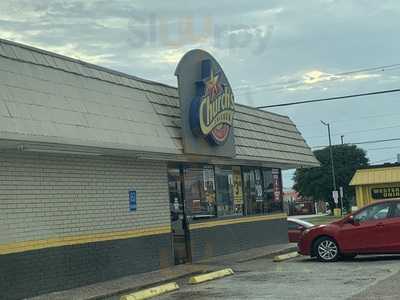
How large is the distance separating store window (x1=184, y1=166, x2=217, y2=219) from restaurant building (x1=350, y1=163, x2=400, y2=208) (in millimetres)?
Result: 9556

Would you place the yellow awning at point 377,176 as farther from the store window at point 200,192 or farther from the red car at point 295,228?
the store window at point 200,192

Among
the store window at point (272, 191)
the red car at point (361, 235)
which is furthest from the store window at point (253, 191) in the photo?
the red car at point (361, 235)

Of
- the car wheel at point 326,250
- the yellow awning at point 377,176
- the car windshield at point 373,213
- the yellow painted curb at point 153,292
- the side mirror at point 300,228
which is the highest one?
the yellow awning at point 377,176

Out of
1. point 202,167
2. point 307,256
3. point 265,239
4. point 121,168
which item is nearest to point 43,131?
point 121,168

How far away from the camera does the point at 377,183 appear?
25.2m

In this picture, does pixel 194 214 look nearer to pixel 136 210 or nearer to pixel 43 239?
pixel 136 210

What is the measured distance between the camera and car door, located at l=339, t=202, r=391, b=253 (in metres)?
14.6

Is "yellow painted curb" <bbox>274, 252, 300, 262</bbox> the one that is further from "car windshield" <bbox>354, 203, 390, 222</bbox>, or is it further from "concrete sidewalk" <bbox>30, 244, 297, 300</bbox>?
"car windshield" <bbox>354, 203, 390, 222</bbox>

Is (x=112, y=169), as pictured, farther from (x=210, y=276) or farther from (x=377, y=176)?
(x=377, y=176)

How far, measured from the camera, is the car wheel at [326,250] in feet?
49.2

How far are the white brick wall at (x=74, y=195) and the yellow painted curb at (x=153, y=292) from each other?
6.38 feet

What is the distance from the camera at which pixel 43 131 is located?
10328mm

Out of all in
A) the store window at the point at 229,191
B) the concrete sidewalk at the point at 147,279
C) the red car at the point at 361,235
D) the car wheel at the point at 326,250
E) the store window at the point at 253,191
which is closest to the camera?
the concrete sidewalk at the point at 147,279

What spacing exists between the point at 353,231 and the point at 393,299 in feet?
18.3
